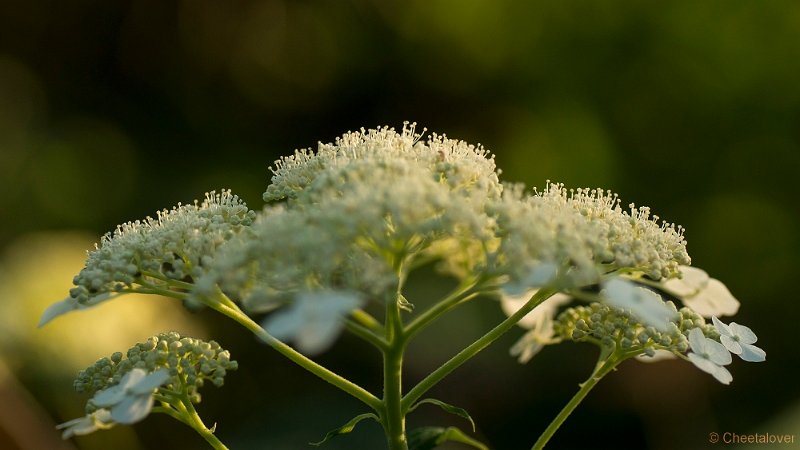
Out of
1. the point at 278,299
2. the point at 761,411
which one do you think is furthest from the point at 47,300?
the point at 761,411

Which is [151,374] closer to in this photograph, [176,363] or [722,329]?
[176,363]

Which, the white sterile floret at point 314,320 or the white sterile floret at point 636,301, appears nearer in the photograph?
the white sterile floret at point 314,320

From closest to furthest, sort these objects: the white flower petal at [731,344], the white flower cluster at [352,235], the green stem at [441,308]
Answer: the white flower cluster at [352,235] < the green stem at [441,308] < the white flower petal at [731,344]

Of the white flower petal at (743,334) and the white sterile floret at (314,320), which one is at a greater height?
the white flower petal at (743,334)

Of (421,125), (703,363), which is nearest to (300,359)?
(703,363)

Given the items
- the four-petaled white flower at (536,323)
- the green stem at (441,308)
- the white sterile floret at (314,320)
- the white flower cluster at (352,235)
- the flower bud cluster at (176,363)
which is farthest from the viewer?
the four-petaled white flower at (536,323)

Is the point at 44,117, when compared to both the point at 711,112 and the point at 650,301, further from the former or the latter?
the point at 650,301

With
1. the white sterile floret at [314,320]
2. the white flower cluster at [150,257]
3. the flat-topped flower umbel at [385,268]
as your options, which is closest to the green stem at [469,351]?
the flat-topped flower umbel at [385,268]

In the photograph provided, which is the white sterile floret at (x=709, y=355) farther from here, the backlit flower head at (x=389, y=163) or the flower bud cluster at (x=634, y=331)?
the backlit flower head at (x=389, y=163)
